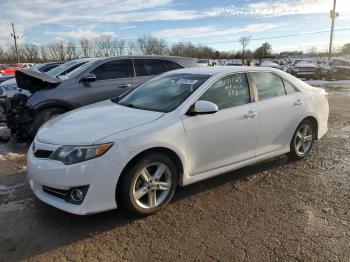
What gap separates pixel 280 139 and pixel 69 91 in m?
4.17

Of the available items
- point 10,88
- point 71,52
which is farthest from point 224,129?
point 71,52

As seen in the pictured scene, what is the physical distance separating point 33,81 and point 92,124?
3747 mm

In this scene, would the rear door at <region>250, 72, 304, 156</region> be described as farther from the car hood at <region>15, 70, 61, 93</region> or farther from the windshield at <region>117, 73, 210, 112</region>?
the car hood at <region>15, 70, 61, 93</region>

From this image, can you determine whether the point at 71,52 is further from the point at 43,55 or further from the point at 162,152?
the point at 162,152

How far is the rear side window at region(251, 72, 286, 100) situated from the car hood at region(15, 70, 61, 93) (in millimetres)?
4014

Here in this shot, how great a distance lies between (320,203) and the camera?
4379 millimetres

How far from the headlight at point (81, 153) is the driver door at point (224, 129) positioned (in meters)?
1.02

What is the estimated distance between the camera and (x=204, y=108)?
420 centimetres

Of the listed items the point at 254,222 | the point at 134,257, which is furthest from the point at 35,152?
the point at 254,222

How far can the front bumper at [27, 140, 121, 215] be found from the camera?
11.7 ft

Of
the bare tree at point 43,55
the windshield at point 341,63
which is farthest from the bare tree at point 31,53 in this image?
the windshield at point 341,63

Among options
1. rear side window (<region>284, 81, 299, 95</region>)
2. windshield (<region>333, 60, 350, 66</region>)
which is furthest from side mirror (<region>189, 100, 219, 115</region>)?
windshield (<region>333, 60, 350, 66</region>)

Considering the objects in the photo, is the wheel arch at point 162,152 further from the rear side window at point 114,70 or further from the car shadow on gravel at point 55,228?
the rear side window at point 114,70

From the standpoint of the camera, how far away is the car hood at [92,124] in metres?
3.79
